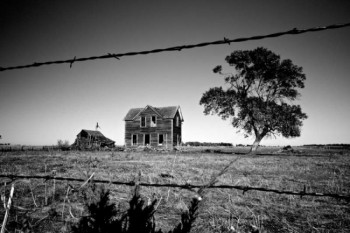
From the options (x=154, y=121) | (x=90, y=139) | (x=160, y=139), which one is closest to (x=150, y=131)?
(x=154, y=121)

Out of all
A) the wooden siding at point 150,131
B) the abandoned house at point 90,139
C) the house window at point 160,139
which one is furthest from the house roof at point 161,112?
the abandoned house at point 90,139

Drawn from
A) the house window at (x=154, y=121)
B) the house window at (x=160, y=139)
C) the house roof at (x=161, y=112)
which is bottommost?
the house window at (x=160, y=139)

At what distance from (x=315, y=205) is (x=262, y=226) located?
1972 mm

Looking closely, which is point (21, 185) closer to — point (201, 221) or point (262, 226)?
point (201, 221)

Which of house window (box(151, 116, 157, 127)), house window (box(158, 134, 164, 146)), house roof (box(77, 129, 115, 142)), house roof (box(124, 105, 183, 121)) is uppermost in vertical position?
house roof (box(124, 105, 183, 121))

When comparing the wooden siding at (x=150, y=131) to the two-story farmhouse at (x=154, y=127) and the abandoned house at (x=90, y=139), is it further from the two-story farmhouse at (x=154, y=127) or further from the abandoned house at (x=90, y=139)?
the abandoned house at (x=90, y=139)

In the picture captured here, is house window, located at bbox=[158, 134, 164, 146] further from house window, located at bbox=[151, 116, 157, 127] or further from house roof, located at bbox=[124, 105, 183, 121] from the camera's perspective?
house roof, located at bbox=[124, 105, 183, 121]

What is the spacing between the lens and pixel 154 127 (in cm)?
3188

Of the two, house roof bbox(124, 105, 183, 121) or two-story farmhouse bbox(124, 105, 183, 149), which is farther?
house roof bbox(124, 105, 183, 121)

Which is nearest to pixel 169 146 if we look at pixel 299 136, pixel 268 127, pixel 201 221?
pixel 268 127

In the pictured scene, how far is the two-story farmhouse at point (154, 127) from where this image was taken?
31.0 meters

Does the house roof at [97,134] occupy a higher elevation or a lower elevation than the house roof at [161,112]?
lower

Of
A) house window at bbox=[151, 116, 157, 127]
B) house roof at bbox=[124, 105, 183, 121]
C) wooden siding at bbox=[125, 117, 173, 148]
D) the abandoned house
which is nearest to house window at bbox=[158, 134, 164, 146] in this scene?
wooden siding at bbox=[125, 117, 173, 148]

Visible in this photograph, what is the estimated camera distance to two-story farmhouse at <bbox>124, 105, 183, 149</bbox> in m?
31.0
